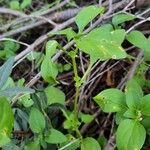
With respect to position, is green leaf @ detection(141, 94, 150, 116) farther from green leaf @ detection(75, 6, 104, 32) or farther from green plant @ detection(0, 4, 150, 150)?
green leaf @ detection(75, 6, 104, 32)

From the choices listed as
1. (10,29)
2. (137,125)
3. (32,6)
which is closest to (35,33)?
(10,29)

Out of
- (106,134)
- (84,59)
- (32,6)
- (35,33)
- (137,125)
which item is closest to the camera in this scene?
(137,125)

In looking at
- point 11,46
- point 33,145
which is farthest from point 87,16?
point 11,46

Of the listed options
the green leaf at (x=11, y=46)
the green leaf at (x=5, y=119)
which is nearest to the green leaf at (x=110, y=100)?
the green leaf at (x=5, y=119)

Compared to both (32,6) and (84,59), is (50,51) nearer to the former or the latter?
(84,59)

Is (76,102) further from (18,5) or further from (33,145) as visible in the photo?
(18,5)
